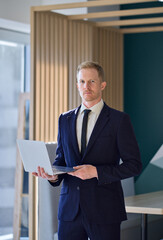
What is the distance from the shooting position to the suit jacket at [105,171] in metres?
2.64

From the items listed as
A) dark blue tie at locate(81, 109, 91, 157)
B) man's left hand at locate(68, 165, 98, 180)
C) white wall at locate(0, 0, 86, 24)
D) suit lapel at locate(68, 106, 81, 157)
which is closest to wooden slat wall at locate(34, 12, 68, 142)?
white wall at locate(0, 0, 86, 24)

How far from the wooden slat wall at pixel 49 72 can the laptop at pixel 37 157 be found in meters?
2.12

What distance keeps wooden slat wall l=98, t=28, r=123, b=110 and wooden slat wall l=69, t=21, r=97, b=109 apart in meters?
0.37

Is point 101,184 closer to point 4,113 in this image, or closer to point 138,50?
point 4,113

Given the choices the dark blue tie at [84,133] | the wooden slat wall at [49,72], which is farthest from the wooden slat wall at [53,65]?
the dark blue tie at [84,133]

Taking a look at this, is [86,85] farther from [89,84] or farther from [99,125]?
[99,125]

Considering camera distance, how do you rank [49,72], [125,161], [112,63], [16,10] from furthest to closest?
[112,63] < [16,10] < [49,72] < [125,161]

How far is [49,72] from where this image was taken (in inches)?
198

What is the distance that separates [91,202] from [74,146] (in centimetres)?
37

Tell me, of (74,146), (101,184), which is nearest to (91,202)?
(101,184)

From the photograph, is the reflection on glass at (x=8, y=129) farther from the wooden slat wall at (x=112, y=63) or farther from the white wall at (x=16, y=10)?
the wooden slat wall at (x=112, y=63)

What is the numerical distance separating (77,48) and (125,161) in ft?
9.40

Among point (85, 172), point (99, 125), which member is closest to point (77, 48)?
point (99, 125)

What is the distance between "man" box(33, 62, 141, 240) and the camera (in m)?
2.63
